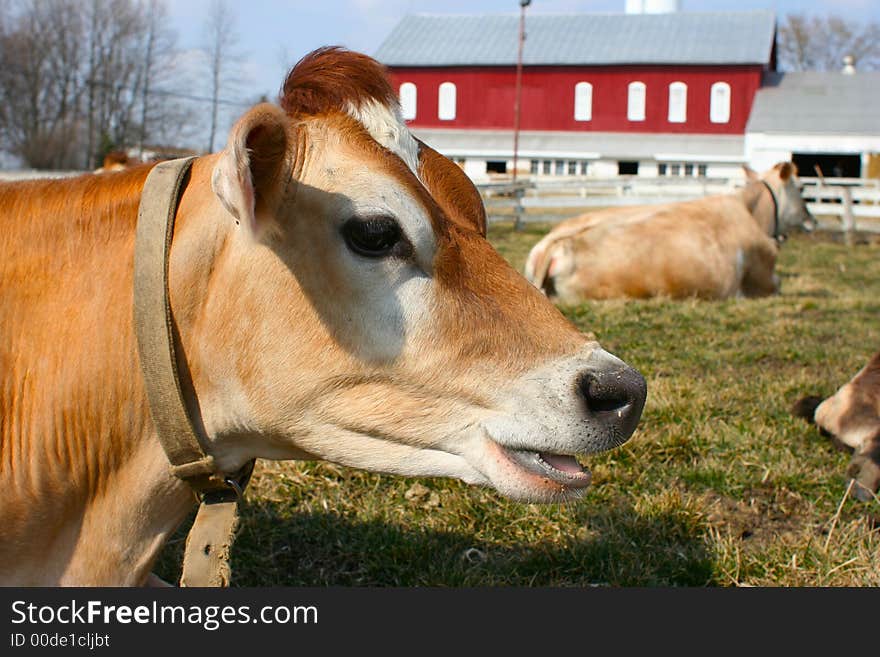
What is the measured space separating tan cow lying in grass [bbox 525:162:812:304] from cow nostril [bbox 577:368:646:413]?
7.21 m

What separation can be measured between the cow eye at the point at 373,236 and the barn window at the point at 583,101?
149 ft

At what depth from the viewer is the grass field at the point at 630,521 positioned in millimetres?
3334

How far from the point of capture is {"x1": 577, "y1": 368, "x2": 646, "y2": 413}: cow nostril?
7.06ft

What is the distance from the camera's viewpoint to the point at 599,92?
45.7 meters

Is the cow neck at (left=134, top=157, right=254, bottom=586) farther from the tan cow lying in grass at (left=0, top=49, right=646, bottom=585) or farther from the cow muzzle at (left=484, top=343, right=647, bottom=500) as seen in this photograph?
the cow muzzle at (left=484, top=343, right=647, bottom=500)

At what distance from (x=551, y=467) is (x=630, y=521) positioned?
160cm

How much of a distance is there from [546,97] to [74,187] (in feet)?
150

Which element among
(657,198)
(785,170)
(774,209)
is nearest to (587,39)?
(657,198)

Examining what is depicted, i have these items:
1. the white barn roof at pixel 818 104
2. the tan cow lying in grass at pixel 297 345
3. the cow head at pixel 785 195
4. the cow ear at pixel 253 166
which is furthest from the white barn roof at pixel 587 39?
the cow ear at pixel 253 166

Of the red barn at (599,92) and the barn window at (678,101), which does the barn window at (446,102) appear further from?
the barn window at (678,101)

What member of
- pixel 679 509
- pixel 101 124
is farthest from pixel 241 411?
pixel 101 124

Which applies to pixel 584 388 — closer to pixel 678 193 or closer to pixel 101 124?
pixel 678 193

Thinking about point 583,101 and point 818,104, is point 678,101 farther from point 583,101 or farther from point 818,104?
point 818,104

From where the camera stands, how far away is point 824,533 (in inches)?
146
